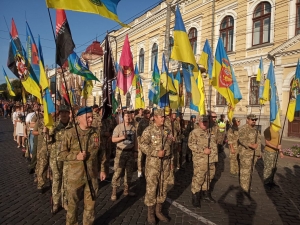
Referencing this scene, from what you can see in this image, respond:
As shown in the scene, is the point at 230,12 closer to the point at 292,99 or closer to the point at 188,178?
the point at 292,99

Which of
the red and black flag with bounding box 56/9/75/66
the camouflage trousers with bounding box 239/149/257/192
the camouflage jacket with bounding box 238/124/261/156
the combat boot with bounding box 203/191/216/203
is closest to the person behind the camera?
the red and black flag with bounding box 56/9/75/66

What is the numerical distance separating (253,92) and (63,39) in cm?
1454

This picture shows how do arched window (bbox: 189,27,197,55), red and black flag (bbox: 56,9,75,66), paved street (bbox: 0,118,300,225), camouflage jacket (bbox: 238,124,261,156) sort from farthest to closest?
arched window (bbox: 189,27,197,55), camouflage jacket (bbox: 238,124,261,156), paved street (bbox: 0,118,300,225), red and black flag (bbox: 56,9,75,66)

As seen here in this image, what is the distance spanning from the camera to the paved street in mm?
4105

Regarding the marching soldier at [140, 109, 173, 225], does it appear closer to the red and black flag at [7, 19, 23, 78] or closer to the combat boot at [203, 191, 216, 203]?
the combat boot at [203, 191, 216, 203]

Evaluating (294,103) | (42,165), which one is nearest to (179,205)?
(42,165)

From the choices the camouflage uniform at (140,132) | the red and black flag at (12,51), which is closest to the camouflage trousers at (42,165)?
the red and black flag at (12,51)

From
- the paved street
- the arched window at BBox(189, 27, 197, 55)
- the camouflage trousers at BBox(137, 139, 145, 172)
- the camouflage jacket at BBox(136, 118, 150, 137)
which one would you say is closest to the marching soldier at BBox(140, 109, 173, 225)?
the paved street

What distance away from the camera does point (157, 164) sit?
411 centimetres

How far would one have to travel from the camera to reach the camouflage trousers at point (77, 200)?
3250mm

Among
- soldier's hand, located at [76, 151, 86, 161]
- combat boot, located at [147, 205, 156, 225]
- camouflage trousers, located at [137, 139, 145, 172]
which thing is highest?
soldier's hand, located at [76, 151, 86, 161]

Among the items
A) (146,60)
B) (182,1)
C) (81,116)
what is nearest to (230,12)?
(182,1)

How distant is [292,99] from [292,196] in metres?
2.52

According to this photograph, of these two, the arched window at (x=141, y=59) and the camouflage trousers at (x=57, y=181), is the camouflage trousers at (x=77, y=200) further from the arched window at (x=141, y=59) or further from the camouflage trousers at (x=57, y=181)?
the arched window at (x=141, y=59)
